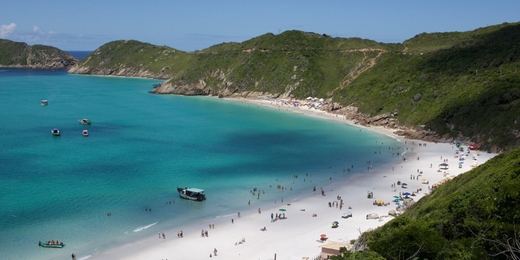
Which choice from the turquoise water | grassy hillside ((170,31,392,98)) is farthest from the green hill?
the turquoise water

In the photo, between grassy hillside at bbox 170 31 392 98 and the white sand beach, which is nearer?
the white sand beach

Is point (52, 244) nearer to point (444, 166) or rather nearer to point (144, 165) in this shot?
point (144, 165)

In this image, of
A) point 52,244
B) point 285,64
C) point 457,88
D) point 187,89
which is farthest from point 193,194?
point 187,89

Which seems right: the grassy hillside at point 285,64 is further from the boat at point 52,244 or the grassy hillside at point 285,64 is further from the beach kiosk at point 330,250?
the boat at point 52,244

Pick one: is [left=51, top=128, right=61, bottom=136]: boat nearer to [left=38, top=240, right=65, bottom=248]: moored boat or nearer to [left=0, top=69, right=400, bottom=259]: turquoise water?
[left=0, top=69, right=400, bottom=259]: turquoise water

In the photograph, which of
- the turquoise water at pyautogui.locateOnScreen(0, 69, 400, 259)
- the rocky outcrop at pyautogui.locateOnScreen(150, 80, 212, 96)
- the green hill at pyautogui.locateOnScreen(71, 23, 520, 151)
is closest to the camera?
the turquoise water at pyautogui.locateOnScreen(0, 69, 400, 259)

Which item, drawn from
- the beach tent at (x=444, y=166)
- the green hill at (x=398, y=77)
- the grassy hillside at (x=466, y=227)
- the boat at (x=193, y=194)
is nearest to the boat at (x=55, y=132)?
the boat at (x=193, y=194)

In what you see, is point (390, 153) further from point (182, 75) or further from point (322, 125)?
point (182, 75)

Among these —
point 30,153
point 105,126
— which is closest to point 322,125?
point 105,126
